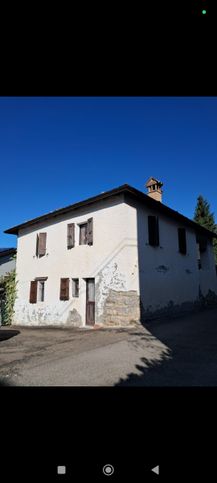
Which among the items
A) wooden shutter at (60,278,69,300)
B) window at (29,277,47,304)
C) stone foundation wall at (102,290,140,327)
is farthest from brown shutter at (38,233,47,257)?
stone foundation wall at (102,290,140,327)

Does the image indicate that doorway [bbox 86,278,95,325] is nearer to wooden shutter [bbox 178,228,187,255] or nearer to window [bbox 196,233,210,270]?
wooden shutter [bbox 178,228,187,255]

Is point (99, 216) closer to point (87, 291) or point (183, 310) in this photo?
point (87, 291)

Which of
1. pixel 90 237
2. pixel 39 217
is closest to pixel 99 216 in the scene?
pixel 90 237

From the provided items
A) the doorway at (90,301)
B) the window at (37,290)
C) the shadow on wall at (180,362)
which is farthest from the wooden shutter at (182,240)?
the window at (37,290)

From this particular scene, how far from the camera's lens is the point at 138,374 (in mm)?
3701

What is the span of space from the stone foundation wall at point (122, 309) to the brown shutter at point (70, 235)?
9.05 ft

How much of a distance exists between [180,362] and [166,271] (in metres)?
5.90

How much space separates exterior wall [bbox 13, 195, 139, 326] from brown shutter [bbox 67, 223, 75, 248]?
0.42ft

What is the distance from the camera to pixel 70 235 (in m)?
10.4

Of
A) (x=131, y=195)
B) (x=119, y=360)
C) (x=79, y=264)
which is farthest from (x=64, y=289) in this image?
(x=119, y=360)

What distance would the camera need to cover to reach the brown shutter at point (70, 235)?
33.7 feet

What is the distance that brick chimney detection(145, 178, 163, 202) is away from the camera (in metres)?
12.0

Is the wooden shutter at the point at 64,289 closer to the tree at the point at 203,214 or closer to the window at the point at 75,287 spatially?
the window at the point at 75,287
